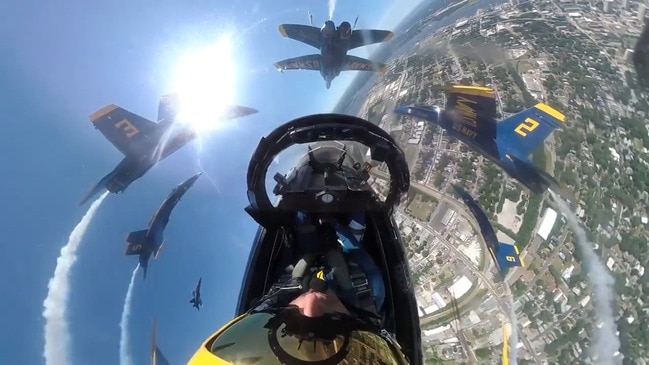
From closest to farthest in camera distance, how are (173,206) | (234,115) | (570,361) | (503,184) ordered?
(570,361) → (173,206) → (503,184) → (234,115)

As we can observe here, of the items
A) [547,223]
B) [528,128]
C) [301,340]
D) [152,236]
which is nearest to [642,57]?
[528,128]

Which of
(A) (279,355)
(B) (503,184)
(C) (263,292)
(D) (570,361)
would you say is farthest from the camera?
(B) (503,184)

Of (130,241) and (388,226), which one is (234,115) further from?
(388,226)

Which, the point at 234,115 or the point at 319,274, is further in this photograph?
the point at 234,115

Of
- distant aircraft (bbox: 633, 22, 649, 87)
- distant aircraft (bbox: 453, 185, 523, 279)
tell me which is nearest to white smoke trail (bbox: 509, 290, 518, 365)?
distant aircraft (bbox: 453, 185, 523, 279)

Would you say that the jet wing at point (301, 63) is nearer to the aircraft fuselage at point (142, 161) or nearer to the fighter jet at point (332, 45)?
the fighter jet at point (332, 45)

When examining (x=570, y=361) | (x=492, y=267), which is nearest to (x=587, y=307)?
(x=570, y=361)
